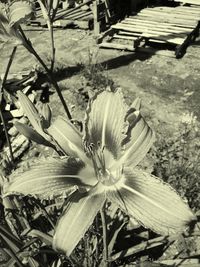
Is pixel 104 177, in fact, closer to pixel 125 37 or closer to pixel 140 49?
pixel 140 49

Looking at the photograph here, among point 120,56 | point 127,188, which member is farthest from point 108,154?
point 120,56

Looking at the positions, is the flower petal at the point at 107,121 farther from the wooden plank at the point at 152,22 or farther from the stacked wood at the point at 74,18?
the stacked wood at the point at 74,18

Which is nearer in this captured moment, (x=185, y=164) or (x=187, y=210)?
(x=187, y=210)

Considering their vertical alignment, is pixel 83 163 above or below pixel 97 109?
below

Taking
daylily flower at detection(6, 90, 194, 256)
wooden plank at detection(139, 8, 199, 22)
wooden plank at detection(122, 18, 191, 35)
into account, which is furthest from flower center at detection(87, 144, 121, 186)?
wooden plank at detection(139, 8, 199, 22)

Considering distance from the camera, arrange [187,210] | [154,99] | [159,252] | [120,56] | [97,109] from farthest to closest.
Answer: [120,56] → [154,99] → [159,252] → [97,109] → [187,210]

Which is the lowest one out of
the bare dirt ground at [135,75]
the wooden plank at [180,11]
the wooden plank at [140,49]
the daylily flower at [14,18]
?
the bare dirt ground at [135,75]

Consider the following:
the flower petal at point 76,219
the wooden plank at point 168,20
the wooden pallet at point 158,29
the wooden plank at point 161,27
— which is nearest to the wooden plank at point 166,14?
the wooden pallet at point 158,29

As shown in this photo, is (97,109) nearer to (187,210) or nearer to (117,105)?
(117,105)
